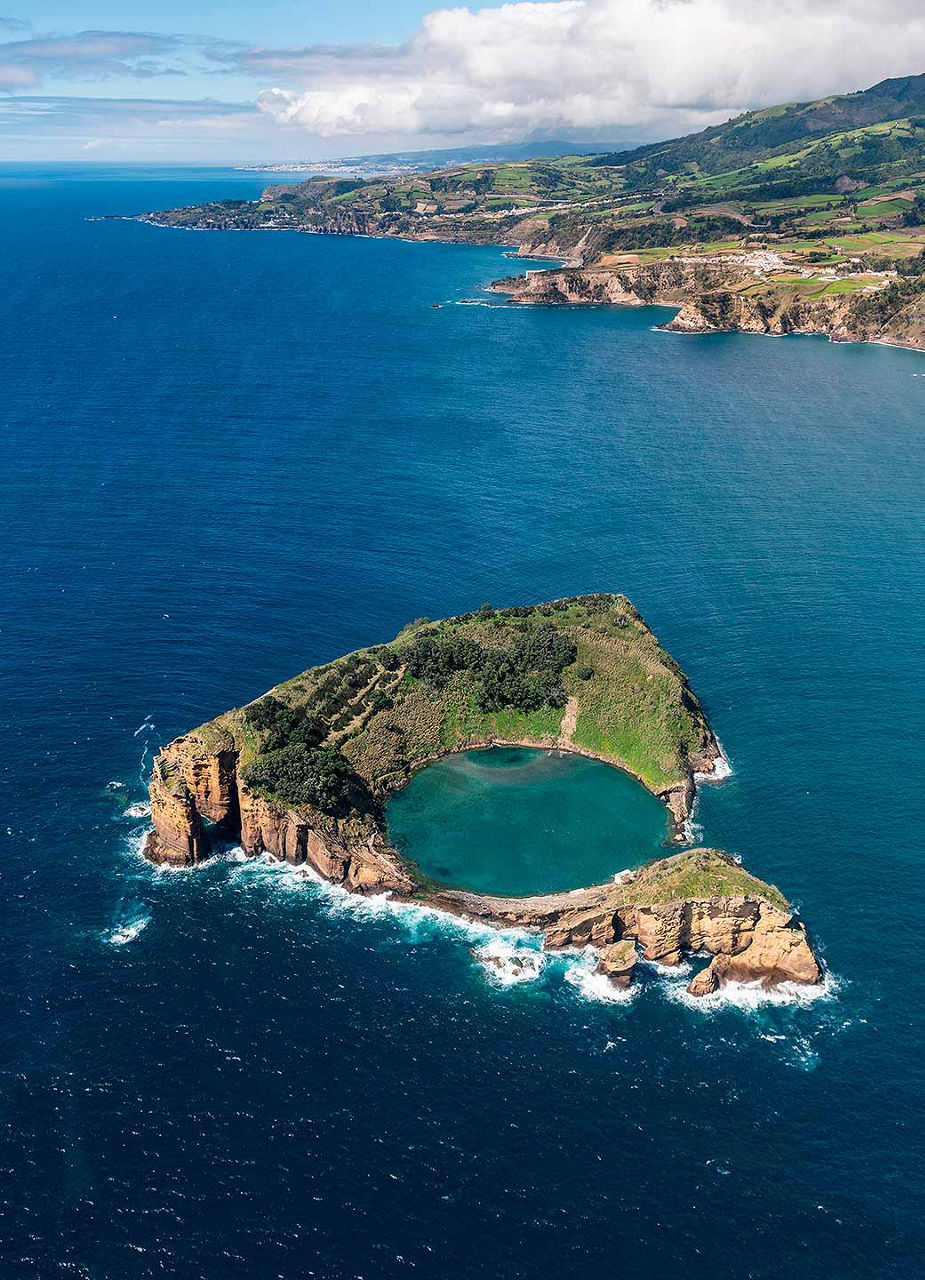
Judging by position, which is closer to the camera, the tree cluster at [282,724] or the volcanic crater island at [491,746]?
the volcanic crater island at [491,746]

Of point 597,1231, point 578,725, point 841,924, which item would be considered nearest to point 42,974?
point 597,1231

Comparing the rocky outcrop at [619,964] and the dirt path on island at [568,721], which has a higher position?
the dirt path on island at [568,721]

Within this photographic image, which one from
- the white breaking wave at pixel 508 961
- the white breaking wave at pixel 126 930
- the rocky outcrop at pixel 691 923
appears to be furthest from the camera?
the white breaking wave at pixel 126 930

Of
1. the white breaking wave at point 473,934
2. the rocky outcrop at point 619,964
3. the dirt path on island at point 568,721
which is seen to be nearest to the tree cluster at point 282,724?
the white breaking wave at point 473,934

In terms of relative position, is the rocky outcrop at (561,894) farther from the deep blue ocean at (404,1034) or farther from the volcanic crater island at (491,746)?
the deep blue ocean at (404,1034)

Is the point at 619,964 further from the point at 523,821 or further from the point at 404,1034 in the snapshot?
the point at 523,821

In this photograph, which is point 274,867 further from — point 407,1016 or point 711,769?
point 711,769

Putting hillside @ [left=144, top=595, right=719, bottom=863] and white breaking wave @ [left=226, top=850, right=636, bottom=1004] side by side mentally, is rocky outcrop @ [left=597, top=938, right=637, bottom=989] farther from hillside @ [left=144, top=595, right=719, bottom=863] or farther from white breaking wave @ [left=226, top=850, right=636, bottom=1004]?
hillside @ [left=144, top=595, right=719, bottom=863]
